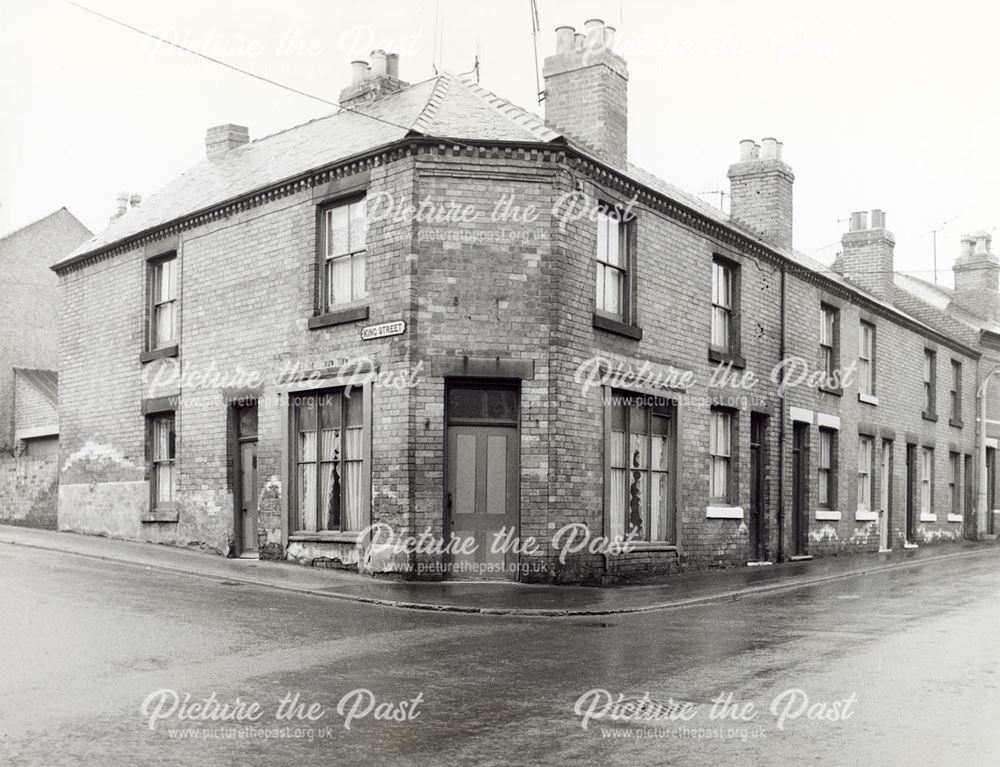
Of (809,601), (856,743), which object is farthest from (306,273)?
(856,743)

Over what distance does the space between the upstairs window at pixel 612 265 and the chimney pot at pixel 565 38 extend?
3091 mm

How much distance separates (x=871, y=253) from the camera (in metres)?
28.5

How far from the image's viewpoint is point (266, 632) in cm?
1059

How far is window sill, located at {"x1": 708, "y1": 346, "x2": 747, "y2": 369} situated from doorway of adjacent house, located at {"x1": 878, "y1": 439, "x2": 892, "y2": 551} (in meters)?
8.53

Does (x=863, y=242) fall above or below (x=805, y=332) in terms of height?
above

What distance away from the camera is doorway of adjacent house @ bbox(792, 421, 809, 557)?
23.0 m

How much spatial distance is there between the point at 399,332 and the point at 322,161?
11.9ft

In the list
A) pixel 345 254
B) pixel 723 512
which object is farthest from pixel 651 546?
pixel 345 254

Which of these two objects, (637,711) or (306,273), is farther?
(306,273)

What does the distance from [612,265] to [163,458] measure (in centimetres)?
919

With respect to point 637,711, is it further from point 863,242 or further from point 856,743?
point 863,242

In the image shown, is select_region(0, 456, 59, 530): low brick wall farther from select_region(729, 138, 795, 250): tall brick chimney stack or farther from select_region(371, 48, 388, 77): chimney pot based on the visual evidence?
select_region(729, 138, 795, 250): tall brick chimney stack

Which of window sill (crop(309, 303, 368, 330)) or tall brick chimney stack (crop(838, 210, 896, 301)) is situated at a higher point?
tall brick chimney stack (crop(838, 210, 896, 301))

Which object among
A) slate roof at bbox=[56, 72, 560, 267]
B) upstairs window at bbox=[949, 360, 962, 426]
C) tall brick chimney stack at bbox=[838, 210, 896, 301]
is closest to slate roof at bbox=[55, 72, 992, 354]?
slate roof at bbox=[56, 72, 560, 267]
